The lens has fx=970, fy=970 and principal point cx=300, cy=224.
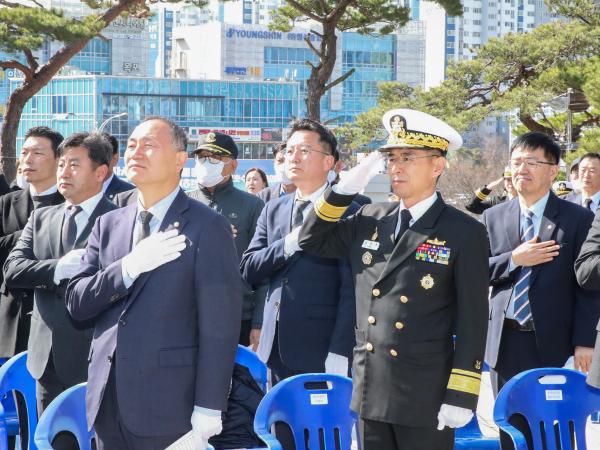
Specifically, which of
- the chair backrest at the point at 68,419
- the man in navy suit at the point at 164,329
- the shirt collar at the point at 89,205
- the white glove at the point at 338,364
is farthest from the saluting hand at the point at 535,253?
the chair backrest at the point at 68,419

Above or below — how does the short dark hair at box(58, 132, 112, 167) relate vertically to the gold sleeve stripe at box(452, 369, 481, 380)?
above

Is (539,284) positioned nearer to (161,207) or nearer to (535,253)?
(535,253)

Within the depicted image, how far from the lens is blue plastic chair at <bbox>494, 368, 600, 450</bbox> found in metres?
3.89

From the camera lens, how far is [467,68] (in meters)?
20.1

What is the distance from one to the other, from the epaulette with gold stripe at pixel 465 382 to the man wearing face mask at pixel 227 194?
2.72 metres

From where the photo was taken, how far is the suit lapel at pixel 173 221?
3.20 m

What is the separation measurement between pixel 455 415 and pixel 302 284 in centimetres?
146

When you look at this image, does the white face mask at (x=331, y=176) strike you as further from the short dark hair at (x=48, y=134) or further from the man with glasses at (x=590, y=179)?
the man with glasses at (x=590, y=179)

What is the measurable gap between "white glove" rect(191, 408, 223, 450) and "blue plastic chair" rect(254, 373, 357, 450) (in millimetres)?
613

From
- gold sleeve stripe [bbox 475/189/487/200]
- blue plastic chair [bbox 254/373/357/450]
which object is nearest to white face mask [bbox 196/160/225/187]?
blue plastic chair [bbox 254/373/357/450]

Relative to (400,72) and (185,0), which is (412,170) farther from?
(400,72)

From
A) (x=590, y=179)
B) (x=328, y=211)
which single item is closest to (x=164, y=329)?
(x=328, y=211)

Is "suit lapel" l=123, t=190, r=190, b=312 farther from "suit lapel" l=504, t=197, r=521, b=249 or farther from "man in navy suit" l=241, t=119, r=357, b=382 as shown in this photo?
"suit lapel" l=504, t=197, r=521, b=249

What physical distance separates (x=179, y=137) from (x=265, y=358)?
159cm
